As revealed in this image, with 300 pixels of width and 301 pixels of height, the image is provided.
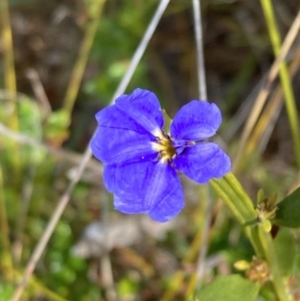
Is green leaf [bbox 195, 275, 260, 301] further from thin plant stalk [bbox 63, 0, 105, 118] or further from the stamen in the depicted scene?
thin plant stalk [bbox 63, 0, 105, 118]

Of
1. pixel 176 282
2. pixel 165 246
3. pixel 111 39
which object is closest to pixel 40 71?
pixel 111 39

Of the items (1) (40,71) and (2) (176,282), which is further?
(1) (40,71)

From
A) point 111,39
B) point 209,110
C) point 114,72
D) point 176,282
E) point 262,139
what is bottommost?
point 176,282

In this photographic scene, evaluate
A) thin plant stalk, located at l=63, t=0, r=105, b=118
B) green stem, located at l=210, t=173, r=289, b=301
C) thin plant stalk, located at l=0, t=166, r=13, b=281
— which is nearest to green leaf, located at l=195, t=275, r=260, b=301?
green stem, located at l=210, t=173, r=289, b=301

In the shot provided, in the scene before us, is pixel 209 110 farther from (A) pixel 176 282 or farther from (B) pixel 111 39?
(B) pixel 111 39

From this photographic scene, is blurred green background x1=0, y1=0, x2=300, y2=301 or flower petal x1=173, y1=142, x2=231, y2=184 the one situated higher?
blurred green background x1=0, y1=0, x2=300, y2=301

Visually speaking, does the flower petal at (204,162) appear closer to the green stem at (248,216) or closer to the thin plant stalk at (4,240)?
the green stem at (248,216)

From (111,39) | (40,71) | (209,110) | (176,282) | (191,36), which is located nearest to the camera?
(209,110)

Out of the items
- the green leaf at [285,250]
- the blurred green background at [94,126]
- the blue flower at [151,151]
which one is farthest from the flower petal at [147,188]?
the blurred green background at [94,126]
